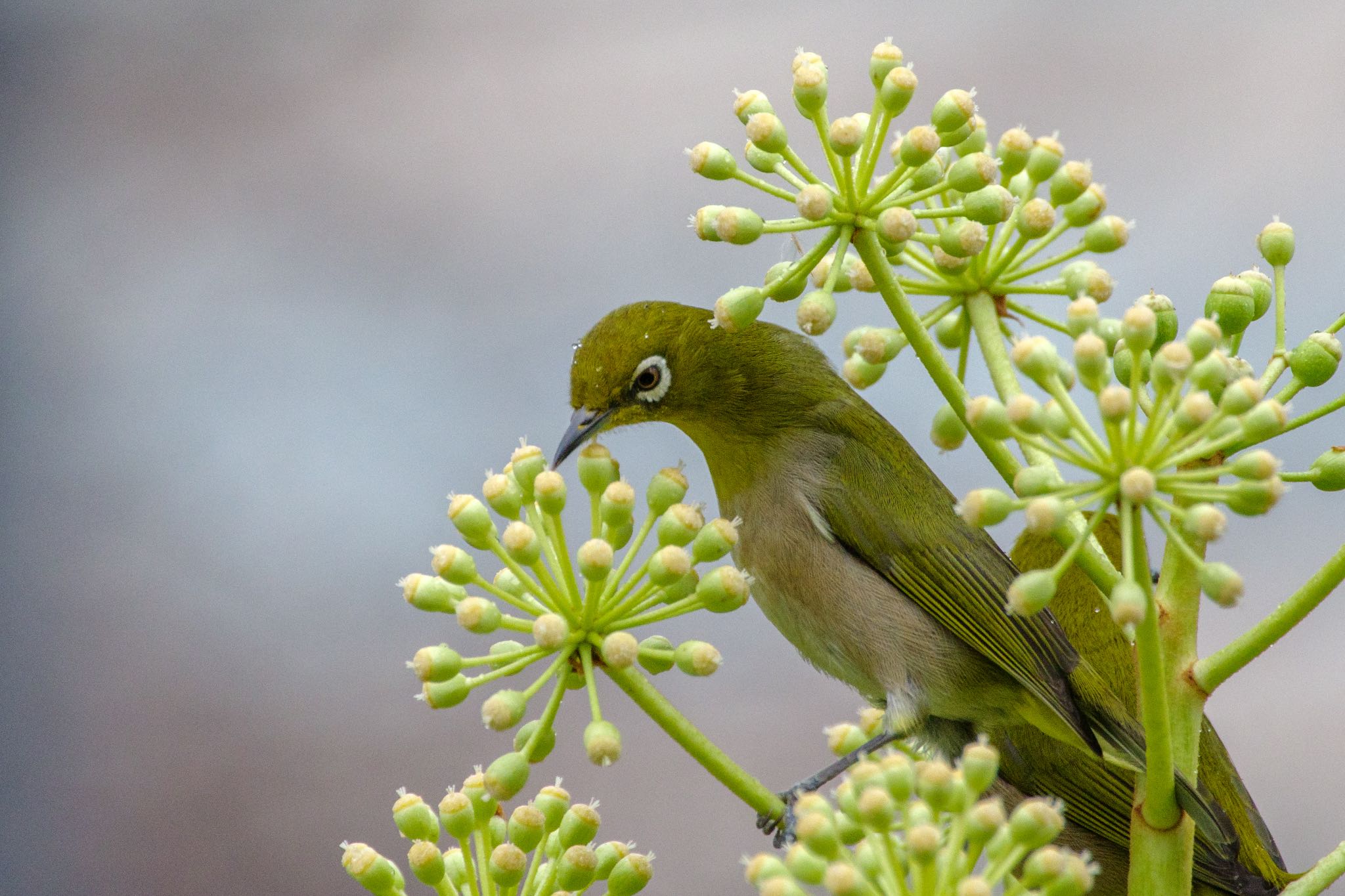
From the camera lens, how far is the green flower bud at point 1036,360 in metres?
1.35

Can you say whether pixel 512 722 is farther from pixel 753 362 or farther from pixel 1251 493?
pixel 753 362

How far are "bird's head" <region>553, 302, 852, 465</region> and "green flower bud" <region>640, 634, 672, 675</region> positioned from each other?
19.9 inches

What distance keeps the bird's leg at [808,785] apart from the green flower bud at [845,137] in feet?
2.83

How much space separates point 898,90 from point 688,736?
2.62 ft

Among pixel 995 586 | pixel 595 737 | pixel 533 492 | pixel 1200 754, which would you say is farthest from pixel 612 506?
pixel 1200 754

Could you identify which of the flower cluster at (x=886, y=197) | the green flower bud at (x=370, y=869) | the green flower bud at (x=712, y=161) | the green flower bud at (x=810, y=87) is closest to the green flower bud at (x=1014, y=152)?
the flower cluster at (x=886, y=197)

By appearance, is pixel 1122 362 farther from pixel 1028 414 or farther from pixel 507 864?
pixel 507 864

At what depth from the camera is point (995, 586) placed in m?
2.27

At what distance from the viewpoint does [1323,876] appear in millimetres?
1604

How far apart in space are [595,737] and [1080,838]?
1243mm

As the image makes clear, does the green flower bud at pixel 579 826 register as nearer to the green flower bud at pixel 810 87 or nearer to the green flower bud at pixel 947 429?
the green flower bud at pixel 947 429

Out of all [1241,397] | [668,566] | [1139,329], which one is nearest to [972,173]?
[1139,329]

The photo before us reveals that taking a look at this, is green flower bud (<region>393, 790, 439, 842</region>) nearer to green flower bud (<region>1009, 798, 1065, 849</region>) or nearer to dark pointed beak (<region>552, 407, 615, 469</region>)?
dark pointed beak (<region>552, 407, 615, 469</region>)

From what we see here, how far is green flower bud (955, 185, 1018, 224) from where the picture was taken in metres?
1.64
